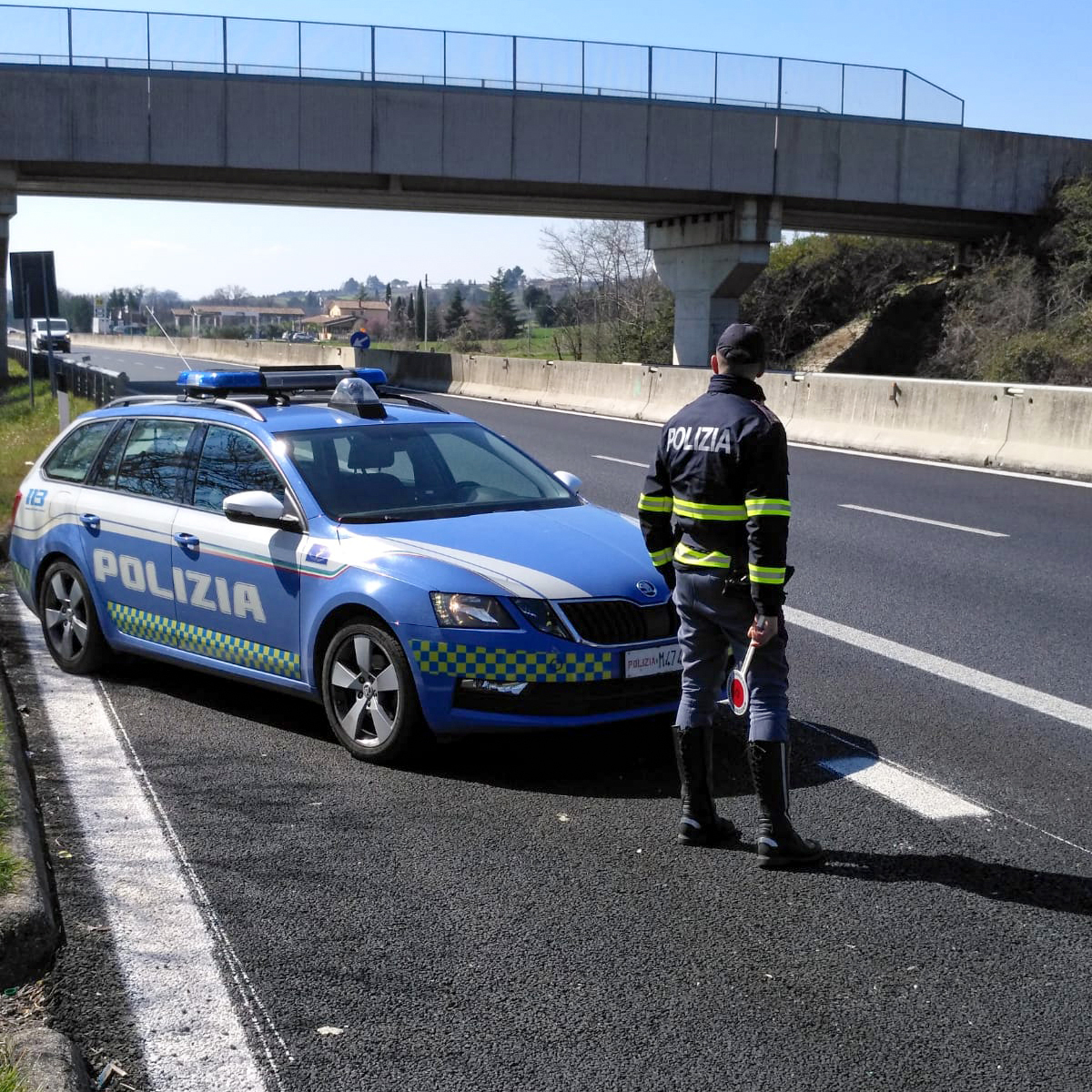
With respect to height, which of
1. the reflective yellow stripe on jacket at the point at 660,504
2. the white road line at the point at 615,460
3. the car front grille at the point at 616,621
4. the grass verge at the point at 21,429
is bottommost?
the grass verge at the point at 21,429

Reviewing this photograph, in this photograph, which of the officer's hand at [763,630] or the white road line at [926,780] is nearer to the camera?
the officer's hand at [763,630]

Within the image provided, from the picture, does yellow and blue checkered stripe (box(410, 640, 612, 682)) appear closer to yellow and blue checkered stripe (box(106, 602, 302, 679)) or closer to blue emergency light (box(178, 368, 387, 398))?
yellow and blue checkered stripe (box(106, 602, 302, 679))

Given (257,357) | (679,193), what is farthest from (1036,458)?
(257,357)

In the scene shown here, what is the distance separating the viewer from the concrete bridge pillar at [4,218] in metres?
37.9

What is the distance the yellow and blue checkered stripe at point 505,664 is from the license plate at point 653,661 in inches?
8.6

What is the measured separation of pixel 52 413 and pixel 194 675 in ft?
68.0

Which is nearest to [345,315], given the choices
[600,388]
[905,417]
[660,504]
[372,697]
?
[600,388]

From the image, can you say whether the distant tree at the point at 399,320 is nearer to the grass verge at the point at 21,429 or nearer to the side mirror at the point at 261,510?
the grass verge at the point at 21,429

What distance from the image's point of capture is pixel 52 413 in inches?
1048

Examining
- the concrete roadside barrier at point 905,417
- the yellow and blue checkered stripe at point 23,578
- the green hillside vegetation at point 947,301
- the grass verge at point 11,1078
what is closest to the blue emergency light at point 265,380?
the yellow and blue checkered stripe at point 23,578

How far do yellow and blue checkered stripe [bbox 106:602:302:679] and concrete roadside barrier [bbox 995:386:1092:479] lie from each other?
40.2 feet

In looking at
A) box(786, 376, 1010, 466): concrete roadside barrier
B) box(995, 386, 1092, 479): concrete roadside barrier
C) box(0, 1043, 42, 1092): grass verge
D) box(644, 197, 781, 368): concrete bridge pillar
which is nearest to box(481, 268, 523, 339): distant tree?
box(644, 197, 781, 368): concrete bridge pillar

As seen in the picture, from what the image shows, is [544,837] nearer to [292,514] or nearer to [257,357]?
[292,514]

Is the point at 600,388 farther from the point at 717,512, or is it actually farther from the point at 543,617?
the point at 717,512
